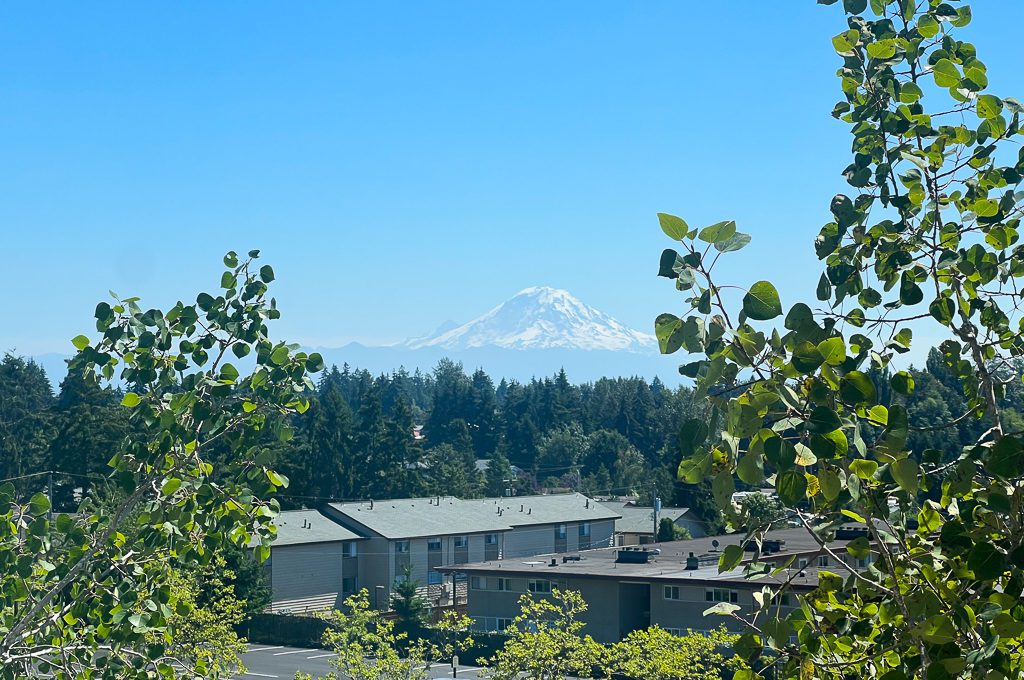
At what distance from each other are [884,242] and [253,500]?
347 centimetres

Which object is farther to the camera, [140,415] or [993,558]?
[140,415]

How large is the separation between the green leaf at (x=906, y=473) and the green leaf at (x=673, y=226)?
0.80 metres

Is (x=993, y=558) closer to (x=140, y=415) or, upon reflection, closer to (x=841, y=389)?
(x=841, y=389)

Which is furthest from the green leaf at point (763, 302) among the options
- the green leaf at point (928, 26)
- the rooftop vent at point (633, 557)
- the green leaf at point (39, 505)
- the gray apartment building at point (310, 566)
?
the gray apartment building at point (310, 566)

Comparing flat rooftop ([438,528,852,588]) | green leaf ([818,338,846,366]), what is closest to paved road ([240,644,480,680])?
flat rooftop ([438,528,852,588])

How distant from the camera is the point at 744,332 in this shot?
2822 millimetres

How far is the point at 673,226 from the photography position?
2768 mm

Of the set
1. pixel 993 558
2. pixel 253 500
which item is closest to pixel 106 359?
pixel 253 500

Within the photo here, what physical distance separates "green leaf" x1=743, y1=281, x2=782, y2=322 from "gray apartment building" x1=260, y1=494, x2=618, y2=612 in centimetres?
4453

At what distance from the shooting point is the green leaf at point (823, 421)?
2654 millimetres

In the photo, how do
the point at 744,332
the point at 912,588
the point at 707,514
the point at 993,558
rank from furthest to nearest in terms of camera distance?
the point at 707,514, the point at 912,588, the point at 993,558, the point at 744,332

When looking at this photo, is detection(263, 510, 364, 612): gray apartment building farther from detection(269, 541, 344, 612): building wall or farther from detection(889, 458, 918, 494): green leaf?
detection(889, 458, 918, 494): green leaf

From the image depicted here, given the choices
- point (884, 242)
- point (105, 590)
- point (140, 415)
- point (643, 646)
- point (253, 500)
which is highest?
point (884, 242)

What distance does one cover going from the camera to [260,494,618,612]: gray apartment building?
50.2 m
